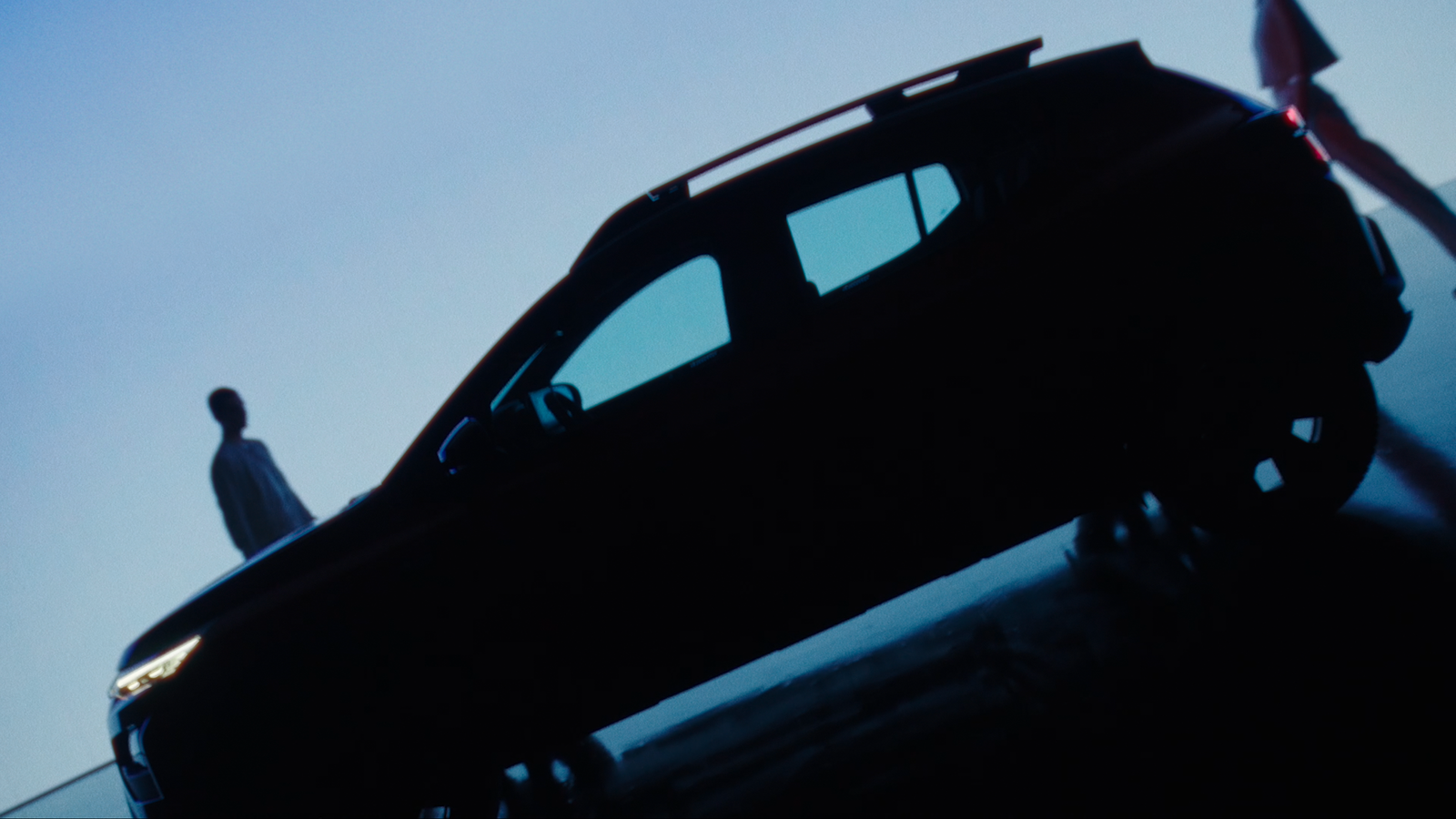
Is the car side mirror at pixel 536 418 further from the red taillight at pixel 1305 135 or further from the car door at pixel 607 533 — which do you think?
the red taillight at pixel 1305 135

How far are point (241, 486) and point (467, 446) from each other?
3.36m

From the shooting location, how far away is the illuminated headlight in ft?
7.57

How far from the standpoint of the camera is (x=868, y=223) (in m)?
2.61

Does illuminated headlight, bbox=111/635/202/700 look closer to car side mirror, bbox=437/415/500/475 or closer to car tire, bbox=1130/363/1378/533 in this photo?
car side mirror, bbox=437/415/500/475

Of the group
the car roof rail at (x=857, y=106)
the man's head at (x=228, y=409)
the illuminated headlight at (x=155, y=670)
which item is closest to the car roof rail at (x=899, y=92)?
the car roof rail at (x=857, y=106)

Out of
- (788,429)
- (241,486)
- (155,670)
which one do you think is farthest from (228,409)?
(788,429)

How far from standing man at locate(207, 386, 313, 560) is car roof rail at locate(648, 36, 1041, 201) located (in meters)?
3.45

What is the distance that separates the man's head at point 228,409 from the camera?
4680 millimetres

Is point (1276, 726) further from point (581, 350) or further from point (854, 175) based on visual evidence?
point (581, 350)

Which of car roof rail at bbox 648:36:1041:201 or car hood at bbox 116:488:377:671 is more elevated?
car roof rail at bbox 648:36:1041:201

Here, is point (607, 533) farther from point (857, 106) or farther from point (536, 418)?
point (857, 106)

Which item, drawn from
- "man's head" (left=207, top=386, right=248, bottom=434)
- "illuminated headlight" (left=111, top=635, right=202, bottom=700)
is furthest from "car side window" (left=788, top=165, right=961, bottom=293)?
"man's head" (left=207, top=386, right=248, bottom=434)

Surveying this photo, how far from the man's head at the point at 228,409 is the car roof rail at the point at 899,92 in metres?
3.45

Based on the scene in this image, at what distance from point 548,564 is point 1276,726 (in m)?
1.86
